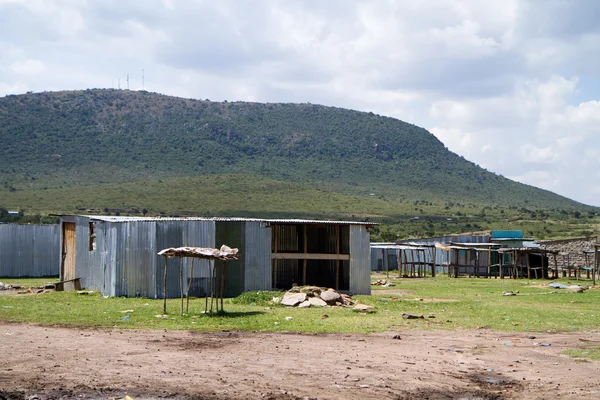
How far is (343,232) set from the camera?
34.9 metres

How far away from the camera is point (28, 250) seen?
44.8 metres

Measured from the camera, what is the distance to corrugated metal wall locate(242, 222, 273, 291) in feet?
99.3

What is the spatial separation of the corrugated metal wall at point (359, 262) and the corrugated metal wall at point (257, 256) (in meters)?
3.51

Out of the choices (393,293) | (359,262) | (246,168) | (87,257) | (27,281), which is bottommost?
(393,293)

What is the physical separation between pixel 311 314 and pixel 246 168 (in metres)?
103

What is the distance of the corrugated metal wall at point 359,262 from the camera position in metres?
32.2

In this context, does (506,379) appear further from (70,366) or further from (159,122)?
(159,122)

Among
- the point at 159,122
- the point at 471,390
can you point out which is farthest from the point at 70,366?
the point at 159,122

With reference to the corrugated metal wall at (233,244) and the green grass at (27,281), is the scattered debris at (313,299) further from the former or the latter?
the green grass at (27,281)

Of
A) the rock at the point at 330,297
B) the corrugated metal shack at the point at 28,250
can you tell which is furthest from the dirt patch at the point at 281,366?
the corrugated metal shack at the point at 28,250

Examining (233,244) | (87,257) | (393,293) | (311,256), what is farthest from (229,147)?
(233,244)

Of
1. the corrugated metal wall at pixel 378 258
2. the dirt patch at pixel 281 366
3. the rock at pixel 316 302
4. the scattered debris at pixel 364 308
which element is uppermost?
the corrugated metal wall at pixel 378 258

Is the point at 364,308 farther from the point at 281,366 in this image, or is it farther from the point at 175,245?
the point at 281,366

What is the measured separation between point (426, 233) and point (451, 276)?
28.4 metres
